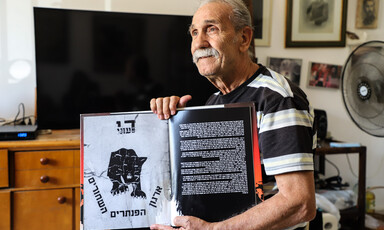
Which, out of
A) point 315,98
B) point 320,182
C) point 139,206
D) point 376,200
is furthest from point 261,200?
point 376,200

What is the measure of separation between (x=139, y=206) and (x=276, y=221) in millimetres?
369

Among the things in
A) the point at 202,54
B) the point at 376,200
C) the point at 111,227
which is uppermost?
the point at 202,54

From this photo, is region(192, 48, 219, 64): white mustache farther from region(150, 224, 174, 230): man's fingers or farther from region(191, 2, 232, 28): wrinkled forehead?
region(150, 224, 174, 230): man's fingers

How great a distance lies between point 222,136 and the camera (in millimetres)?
989

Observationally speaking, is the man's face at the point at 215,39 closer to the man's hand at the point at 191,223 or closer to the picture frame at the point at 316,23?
the man's hand at the point at 191,223

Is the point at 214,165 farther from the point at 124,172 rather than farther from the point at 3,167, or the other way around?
the point at 3,167

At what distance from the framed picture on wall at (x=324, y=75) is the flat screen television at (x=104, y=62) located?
1082mm

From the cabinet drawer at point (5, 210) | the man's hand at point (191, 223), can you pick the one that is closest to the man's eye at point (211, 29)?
the man's hand at point (191, 223)

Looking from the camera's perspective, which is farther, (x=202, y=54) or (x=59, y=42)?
(x=59, y=42)

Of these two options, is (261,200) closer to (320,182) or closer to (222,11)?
(222,11)

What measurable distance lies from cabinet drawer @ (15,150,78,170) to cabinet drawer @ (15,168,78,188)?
3cm

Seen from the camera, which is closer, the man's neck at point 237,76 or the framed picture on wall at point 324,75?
the man's neck at point 237,76

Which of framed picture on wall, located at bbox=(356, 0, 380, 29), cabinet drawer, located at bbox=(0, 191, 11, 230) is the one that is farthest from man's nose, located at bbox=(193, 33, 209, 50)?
framed picture on wall, located at bbox=(356, 0, 380, 29)

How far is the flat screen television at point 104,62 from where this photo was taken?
2.23 m
